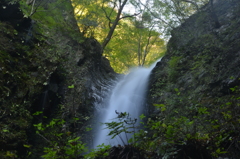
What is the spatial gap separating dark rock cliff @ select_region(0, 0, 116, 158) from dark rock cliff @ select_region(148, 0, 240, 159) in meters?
2.50

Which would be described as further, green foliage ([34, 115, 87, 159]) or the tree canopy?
the tree canopy

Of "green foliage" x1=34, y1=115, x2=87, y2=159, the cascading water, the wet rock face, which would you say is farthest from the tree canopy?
"green foliage" x1=34, y1=115, x2=87, y2=159

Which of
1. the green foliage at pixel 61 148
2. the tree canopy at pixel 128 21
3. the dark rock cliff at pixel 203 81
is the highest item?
the tree canopy at pixel 128 21

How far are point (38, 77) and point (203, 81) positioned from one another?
6547 millimetres

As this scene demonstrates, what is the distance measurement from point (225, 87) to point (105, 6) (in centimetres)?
1216

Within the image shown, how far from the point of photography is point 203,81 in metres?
7.37

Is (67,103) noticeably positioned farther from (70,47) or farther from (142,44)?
(142,44)

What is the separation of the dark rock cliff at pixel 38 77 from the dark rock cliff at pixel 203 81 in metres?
2.50

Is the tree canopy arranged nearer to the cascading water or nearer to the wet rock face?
the wet rock face

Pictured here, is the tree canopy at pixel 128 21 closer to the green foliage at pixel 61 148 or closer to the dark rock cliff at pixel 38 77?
the dark rock cliff at pixel 38 77

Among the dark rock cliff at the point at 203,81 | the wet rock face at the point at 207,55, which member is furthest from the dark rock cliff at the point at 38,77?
the wet rock face at the point at 207,55

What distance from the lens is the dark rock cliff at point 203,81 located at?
2.53 m

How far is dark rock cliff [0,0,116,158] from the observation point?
543 cm

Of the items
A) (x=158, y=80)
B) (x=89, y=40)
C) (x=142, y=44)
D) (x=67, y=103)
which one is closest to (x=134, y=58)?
(x=142, y=44)
